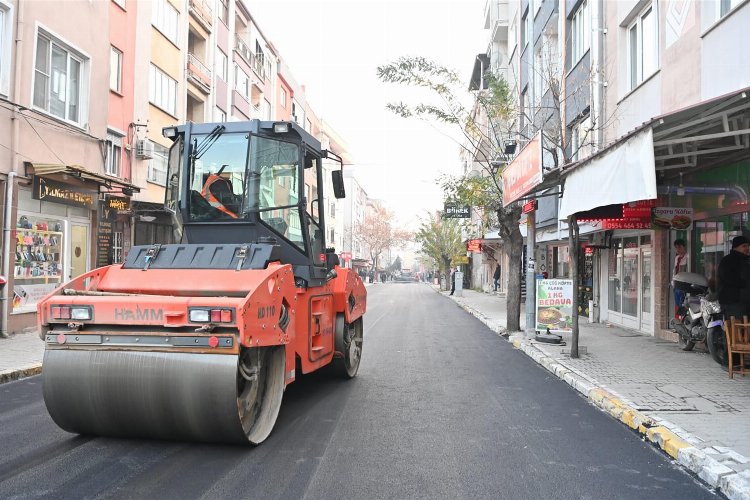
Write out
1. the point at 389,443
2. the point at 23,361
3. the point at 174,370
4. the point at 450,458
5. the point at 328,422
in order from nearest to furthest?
the point at 174,370 → the point at 450,458 → the point at 389,443 → the point at 328,422 → the point at 23,361

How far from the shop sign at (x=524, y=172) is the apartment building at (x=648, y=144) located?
0.36 ft

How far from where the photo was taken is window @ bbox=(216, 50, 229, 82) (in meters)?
25.9

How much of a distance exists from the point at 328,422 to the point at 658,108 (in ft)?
29.4

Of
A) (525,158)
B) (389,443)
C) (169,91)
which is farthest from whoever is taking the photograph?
(169,91)

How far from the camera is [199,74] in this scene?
23.2 m

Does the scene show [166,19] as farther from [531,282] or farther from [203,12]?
[531,282]

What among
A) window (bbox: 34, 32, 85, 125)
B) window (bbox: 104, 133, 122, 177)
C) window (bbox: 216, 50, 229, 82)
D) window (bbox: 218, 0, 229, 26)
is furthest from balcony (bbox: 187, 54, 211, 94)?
window (bbox: 34, 32, 85, 125)

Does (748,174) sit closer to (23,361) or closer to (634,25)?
(634,25)

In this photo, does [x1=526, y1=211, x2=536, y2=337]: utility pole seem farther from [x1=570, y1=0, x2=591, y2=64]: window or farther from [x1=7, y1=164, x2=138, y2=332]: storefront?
[x1=7, y1=164, x2=138, y2=332]: storefront

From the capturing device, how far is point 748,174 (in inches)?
340

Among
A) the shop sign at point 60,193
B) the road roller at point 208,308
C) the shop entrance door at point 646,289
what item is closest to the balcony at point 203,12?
the shop sign at point 60,193

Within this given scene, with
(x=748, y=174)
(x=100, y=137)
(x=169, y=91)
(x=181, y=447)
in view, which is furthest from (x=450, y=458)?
(x=169, y=91)

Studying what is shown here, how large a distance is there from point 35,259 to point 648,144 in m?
12.0

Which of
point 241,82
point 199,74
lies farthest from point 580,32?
point 241,82
